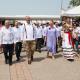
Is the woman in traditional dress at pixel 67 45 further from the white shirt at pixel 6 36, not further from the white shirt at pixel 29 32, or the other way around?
the white shirt at pixel 6 36

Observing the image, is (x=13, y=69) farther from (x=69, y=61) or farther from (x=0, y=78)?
(x=69, y=61)

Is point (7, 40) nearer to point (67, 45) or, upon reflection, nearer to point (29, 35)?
point (29, 35)

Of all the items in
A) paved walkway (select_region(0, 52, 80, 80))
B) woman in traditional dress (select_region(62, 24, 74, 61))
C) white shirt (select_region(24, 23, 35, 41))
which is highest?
white shirt (select_region(24, 23, 35, 41))

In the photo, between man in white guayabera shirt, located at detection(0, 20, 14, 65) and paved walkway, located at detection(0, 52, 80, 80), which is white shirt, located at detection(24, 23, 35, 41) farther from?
paved walkway, located at detection(0, 52, 80, 80)

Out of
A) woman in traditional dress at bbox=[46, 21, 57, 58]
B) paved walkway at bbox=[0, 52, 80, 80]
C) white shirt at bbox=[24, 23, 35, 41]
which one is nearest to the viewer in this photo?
paved walkway at bbox=[0, 52, 80, 80]

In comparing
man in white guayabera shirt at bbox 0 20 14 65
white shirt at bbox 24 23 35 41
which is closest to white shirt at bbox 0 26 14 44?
man in white guayabera shirt at bbox 0 20 14 65

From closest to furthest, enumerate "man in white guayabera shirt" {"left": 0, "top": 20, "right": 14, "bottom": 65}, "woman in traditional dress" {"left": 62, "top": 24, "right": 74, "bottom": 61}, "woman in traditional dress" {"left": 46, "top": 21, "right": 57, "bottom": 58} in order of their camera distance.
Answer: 1. "man in white guayabera shirt" {"left": 0, "top": 20, "right": 14, "bottom": 65}
2. "woman in traditional dress" {"left": 62, "top": 24, "right": 74, "bottom": 61}
3. "woman in traditional dress" {"left": 46, "top": 21, "right": 57, "bottom": 58}

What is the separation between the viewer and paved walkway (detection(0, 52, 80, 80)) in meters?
11.9

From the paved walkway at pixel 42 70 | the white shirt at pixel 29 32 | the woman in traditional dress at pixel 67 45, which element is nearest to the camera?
the paved walkway at pixel 42 70

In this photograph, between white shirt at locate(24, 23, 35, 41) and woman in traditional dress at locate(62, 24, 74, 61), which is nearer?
white shirt at locate(24, 23, 35, 41)

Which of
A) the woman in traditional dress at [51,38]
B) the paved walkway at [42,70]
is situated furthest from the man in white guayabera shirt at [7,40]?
the woman in traditional dress at [51,38]

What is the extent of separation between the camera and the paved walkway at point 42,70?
39.1ft

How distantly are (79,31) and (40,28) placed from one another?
340cm

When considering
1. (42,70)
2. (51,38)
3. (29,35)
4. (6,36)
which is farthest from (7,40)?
(51,38)
